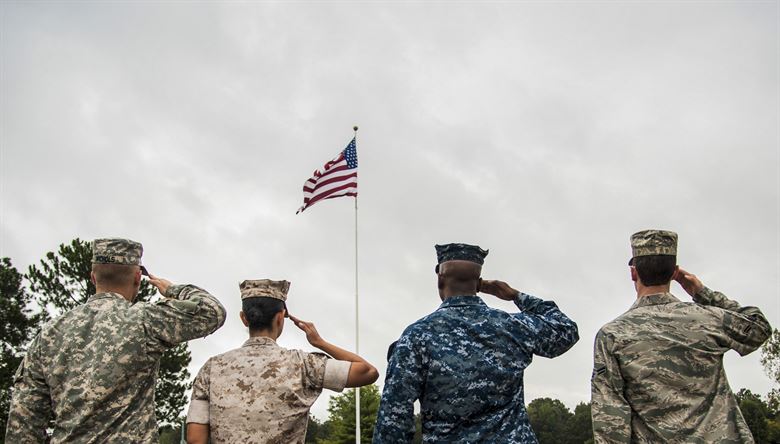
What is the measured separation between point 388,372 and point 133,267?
73.8 inches

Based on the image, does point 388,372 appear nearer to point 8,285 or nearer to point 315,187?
point 315,187

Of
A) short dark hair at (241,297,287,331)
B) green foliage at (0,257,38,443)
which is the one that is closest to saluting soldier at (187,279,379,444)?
short dark hair at (241,297,287,331)

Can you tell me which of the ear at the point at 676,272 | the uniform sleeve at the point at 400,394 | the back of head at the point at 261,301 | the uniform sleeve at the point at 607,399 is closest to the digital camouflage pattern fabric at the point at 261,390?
the back of head at the point at 261,301

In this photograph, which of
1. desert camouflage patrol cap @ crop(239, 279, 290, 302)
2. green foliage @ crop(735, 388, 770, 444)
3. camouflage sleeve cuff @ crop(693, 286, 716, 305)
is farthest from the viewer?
green foliage @ crop(735, 388, 770, 444)

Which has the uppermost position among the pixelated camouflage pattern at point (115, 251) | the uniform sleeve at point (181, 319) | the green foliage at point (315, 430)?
the green foliage at point (315, 430)

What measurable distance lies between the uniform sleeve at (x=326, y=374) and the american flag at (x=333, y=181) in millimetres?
14359

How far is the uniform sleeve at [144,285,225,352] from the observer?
4.76 metres

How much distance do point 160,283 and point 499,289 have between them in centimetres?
237

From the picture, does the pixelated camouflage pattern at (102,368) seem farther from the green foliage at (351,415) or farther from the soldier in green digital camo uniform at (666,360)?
the green foliage at (351,415)

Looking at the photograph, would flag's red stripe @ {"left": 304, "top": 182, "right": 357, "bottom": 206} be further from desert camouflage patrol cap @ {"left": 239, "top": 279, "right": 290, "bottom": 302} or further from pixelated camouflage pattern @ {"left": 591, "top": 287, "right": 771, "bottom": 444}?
pixelated camouflage pattern @ {"left": 591, "top": 287, "right": 771, "bottom": 444}

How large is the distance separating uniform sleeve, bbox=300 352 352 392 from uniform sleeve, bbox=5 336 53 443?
5.54 ft

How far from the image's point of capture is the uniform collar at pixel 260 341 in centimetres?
486

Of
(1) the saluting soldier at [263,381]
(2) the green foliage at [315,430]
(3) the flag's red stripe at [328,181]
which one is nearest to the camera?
(1) the saluting soldier at [263,381]

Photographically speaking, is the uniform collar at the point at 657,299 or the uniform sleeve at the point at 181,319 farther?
the uniform collar at the point at 657,299
